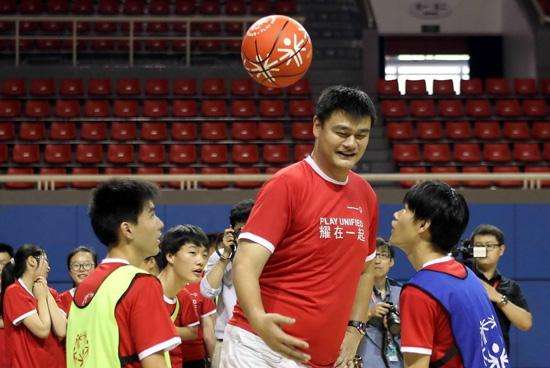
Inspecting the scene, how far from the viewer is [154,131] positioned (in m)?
13.7

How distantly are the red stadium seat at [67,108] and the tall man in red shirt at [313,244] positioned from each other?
1106cm

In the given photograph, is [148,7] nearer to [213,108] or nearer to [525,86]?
[213,108]

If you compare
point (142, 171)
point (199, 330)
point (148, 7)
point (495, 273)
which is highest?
point (148, 7)

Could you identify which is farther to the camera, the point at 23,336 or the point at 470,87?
the point at 470,87

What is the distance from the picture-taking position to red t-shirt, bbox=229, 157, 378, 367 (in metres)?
3.39

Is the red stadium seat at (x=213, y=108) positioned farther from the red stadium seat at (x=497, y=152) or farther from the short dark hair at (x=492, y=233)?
the short dark hair at (x=492, y=233)

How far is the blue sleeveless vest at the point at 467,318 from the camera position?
314 cm

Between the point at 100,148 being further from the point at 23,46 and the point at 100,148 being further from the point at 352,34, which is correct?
the point at 352,34

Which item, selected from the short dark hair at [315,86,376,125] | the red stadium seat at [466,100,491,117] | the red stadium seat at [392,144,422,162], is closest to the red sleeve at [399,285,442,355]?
the short dark hair at [315,86,376,125]

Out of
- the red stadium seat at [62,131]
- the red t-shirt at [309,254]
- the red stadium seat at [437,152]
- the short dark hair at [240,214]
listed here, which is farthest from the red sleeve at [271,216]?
the red stadium seat at [62,131]

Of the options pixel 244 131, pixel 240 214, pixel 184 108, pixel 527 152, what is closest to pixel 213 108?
pixel 184 108

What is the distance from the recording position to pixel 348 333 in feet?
12.1

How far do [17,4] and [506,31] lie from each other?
9.16m

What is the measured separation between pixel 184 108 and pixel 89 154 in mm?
1844
